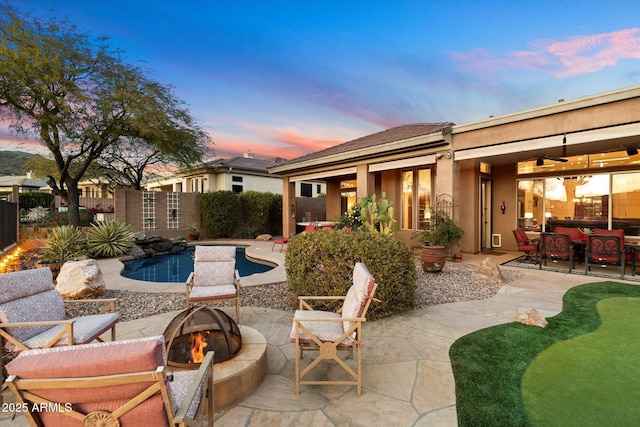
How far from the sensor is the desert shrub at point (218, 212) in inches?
661

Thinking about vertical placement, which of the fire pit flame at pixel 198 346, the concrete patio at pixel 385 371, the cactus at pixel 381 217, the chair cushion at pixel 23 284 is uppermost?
the cactus at pixel 381 217

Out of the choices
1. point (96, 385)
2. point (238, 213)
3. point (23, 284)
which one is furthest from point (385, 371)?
point (238, 213)

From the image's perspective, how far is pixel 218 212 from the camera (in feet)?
55.1

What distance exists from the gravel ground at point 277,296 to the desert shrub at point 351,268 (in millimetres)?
562

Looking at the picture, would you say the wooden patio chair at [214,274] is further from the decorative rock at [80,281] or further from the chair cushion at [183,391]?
the chair cushion at [183,391]

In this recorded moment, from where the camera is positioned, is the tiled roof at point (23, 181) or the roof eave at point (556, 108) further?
the tiled roof at point (23, 181)

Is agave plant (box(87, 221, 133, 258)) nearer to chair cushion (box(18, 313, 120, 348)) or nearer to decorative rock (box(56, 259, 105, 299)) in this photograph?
decorative rock (box(56, 259, 105, 299))

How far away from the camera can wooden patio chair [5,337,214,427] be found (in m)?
1.43

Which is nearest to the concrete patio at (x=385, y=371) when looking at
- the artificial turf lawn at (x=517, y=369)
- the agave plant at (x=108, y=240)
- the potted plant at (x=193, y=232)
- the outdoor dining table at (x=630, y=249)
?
the artificial turf lawn at (x=517, y=369)

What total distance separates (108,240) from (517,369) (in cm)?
1218

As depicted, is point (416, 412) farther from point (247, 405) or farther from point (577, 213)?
point (577, 213)

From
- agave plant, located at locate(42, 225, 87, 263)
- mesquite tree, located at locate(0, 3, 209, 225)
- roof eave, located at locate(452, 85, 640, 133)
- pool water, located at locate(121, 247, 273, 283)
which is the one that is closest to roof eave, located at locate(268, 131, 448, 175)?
roof eave, located at locate(452, 85, 640, 133)

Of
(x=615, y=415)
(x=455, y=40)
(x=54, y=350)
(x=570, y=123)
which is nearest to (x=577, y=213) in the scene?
(x=570, y=123)

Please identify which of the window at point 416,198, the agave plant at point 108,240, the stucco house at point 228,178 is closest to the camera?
the agave plant at point 108,240
